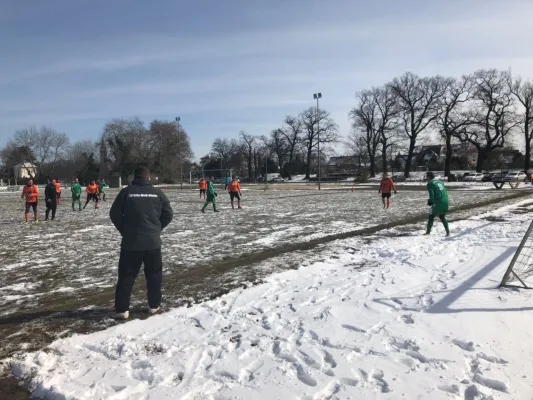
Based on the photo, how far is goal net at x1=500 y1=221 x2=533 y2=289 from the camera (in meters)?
5.37

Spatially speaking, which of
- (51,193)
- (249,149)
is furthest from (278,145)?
(51,193)

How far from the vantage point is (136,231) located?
470 cm

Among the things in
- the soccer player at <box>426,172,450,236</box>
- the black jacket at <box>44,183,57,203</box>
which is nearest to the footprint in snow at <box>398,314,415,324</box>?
the soccer player at <box>426,172,450,236</box>

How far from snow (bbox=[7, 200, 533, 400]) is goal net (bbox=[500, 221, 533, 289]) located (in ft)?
0.65

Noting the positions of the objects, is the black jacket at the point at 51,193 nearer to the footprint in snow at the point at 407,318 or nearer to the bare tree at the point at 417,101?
the footprint in snow at the point at 407,318

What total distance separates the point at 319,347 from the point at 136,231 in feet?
7.91

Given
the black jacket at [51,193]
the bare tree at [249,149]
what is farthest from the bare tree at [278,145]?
the black jacket at [51,193]

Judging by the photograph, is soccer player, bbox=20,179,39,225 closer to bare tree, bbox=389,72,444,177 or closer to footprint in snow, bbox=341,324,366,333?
footprint in snow, bbox=341,324,366,333

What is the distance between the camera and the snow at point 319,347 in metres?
3.21

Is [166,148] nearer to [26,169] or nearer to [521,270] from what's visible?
[26,169]

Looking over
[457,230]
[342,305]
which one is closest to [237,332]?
[342,305]

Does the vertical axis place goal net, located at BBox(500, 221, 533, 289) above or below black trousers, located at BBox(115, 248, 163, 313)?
below

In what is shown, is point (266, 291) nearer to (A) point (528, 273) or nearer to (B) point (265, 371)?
(B) point (265, 371)

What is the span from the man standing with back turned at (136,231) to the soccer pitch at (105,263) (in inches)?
18.2
